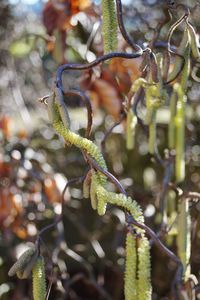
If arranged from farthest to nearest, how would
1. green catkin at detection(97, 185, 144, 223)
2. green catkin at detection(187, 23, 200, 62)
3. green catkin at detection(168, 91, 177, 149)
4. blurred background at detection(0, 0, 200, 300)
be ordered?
blurred background at detection(0, 0, 200, 300), green catkin at detection(168, 91, 177, 149), green catkin at detection(187, 23, 200, 62), green catkin at detection(97, 185, 144, 223)

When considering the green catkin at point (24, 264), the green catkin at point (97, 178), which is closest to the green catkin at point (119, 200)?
the green catkin at point (97, 178)

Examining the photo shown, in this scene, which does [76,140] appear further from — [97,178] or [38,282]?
[38,282]

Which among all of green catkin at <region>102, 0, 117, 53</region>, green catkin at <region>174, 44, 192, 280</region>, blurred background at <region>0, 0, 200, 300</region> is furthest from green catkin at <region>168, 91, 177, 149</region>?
green catkin at <region>102, 0, 117, 53</region>

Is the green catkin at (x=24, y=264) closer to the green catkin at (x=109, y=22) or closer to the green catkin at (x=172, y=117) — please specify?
the green catkin at (x=109, y=22)

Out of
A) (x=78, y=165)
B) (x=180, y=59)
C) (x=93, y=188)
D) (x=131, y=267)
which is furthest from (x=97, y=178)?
(x=78, y=165)

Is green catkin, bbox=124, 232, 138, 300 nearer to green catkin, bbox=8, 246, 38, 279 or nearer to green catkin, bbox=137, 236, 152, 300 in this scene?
green catkin, bbox=137, 236, 152, 300

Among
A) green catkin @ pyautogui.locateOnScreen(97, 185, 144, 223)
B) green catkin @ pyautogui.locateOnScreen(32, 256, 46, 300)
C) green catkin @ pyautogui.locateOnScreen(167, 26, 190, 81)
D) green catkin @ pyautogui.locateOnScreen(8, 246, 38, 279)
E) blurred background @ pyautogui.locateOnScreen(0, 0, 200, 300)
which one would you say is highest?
green catkin @ pyautogui.locateOnScreen(167, 26, 190, 81)
